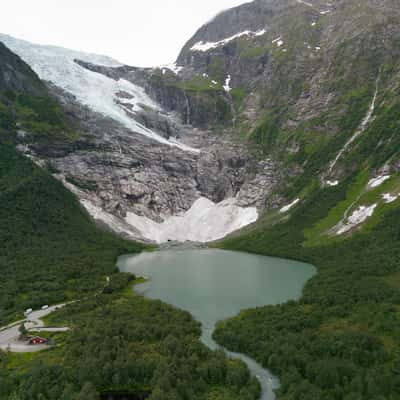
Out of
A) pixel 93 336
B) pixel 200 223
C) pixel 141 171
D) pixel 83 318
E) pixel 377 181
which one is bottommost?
pixel 200 223

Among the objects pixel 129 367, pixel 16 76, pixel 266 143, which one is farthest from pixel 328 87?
pixel 129 367

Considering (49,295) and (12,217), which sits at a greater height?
(12,217)

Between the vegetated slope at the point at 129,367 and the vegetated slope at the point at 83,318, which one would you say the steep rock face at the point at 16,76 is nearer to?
the vegetated slope at the point at 83,318

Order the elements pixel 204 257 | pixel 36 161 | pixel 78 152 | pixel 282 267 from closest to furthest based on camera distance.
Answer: pixel 282 267
pixel 204 257
pixel 36 161
pixel 78 152

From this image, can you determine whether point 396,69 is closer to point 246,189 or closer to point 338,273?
point 246,189

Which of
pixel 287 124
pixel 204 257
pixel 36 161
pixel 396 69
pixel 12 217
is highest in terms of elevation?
pixel 396 69

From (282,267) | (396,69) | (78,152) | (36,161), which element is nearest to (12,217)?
(36,161)

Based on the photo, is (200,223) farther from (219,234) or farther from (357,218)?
(357,218)
